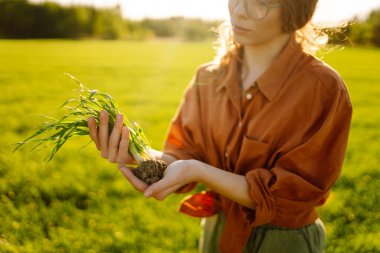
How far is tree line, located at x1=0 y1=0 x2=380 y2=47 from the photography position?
5704 centimetres

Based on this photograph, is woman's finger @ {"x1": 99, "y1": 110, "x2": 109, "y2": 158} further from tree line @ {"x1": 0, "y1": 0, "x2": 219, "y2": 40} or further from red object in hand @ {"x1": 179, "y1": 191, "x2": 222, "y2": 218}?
tree line @ {"x1": 0, "y1": 0, "x2": 219, "y2": 40}

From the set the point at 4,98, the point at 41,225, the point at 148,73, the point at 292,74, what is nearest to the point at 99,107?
the point at 292,74

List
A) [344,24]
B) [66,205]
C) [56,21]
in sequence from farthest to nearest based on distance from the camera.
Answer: [56,21]
[66,205]
[344,24]

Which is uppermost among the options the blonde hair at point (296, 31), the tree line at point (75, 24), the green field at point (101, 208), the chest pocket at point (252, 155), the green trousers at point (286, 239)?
the blonde hair at point (296, 31)

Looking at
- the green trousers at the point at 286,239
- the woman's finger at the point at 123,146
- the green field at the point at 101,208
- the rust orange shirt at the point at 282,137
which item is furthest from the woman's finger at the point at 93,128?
the green trousers at the point at 286,239

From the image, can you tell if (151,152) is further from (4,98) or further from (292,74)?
(4,98)

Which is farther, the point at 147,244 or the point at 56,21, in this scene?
the point at 56,21

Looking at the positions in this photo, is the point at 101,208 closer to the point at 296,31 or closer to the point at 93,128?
the point at 93,128

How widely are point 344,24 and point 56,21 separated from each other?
221ft

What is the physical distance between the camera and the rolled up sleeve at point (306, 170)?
178 centimetres

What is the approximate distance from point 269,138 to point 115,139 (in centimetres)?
63

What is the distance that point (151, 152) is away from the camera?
83.8 inches

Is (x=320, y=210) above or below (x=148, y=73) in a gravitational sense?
above

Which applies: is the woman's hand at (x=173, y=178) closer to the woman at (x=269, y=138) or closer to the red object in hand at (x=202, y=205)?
the woman at (x=269, y=138)
